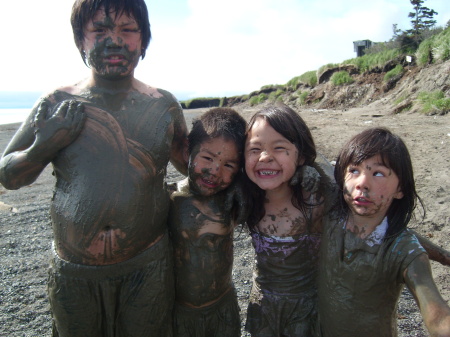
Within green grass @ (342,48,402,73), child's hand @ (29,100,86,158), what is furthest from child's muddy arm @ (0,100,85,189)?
green grass @ (342,48,402,73)

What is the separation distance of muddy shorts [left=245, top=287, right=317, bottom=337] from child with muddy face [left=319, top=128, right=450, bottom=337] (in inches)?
7.6

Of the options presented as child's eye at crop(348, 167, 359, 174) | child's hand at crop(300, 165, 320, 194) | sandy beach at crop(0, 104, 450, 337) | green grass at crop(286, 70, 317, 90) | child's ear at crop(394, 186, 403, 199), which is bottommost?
sandy beach at crop(0, 104, 450, 337)

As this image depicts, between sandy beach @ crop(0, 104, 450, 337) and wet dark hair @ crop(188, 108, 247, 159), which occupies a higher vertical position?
wet dark hair @ crop(188, 108, 247, 159)

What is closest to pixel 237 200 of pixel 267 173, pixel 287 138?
pixel 267 173

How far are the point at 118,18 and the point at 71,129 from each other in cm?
65

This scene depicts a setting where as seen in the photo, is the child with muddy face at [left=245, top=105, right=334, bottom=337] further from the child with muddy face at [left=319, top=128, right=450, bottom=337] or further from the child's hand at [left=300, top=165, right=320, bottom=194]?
the child with muddy face at [left=319, top=128, right=450, bottom=337]

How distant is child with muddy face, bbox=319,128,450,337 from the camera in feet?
7.25

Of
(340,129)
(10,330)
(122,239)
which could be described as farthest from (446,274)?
(340,129)

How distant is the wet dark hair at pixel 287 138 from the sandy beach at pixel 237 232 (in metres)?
1.69

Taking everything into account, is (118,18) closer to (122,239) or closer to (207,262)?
(122,239)

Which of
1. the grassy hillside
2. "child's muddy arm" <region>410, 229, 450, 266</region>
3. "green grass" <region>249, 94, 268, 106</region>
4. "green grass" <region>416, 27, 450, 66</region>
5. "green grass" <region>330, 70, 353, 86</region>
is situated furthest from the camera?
"green grass" <region>249, 94, 268, 106</region>

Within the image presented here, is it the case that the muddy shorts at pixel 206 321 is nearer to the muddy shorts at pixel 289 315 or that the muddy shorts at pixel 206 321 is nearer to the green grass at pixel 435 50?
the muddy shorts at pixel 289 315

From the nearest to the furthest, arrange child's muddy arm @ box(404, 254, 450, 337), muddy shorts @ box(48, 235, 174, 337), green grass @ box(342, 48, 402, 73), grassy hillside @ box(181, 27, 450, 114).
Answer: child's muddy arm @ box(404, 254, 450, 337) < muddy shorts @ box(48, 235, 174, 337) < grassy hillside @ box(181, 27, 450, 114) < green grass @ box(342, 48, 402, 73)

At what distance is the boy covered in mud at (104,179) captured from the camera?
2180mm
